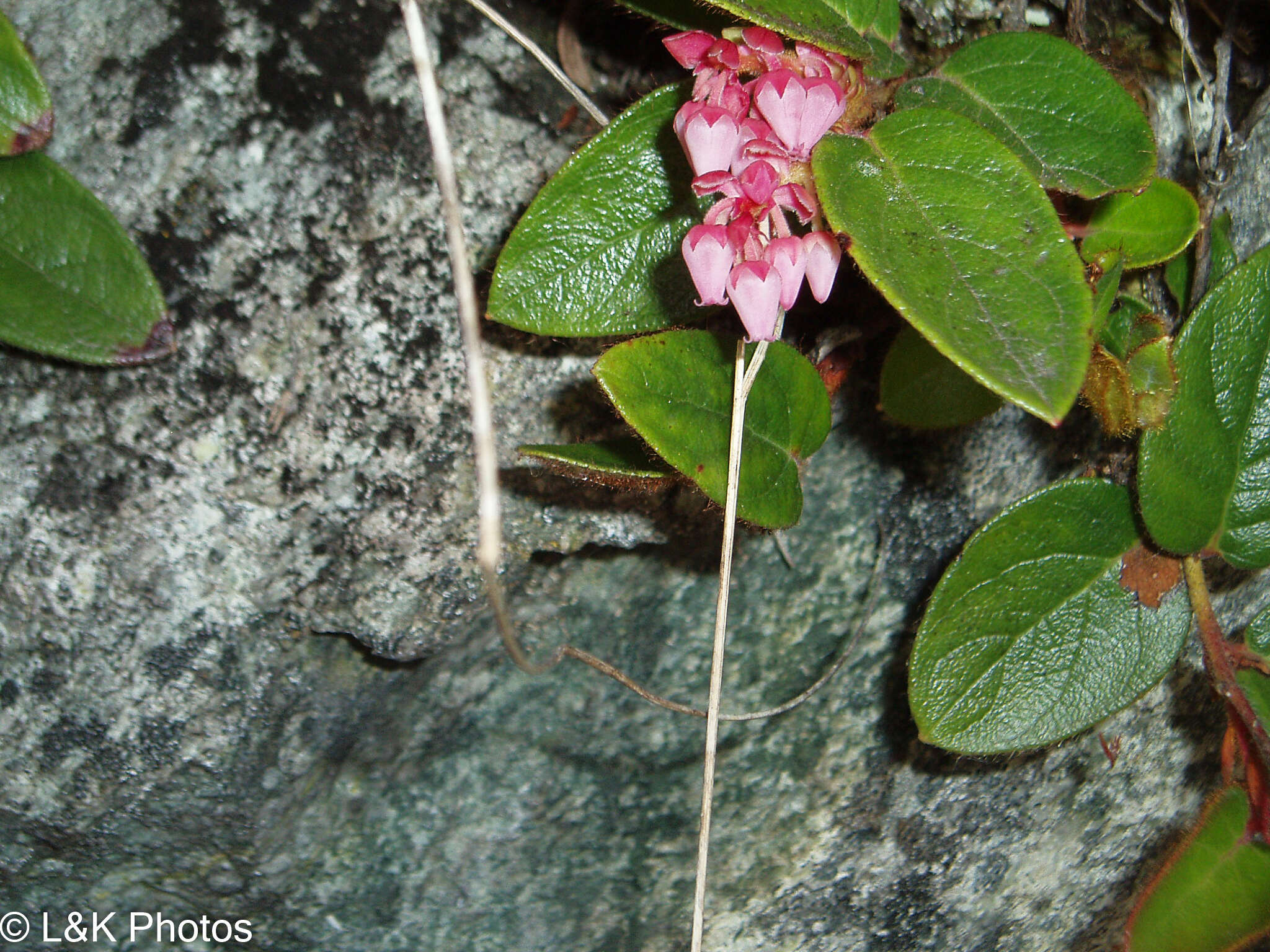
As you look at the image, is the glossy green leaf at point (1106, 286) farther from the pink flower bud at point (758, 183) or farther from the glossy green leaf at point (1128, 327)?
the pink flower bud at point (758, 183)

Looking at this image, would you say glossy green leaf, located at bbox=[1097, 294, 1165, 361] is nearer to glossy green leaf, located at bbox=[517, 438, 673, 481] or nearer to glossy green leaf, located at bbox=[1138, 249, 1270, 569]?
glossy green leaf, located at bbox=[1138, 249, 1270, 569]

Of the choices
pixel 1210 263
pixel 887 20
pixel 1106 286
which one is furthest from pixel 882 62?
pixel 1210 263

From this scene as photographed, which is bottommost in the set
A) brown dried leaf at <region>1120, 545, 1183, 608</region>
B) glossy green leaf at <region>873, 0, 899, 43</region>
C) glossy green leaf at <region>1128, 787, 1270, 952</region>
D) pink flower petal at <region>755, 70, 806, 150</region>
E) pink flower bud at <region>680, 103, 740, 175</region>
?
glossy green leaf at <region>1128, 787, 1270, 952</region>

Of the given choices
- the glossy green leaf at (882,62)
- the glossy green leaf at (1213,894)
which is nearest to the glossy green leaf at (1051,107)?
the glossy green leaf at (882,62)

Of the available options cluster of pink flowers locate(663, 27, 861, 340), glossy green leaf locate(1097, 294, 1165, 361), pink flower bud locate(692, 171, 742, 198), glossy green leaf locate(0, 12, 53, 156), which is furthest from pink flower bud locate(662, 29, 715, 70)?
glossy green leaf locate(0, 12, 53, 156)

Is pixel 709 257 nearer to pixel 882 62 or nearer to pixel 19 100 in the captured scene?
pixel 882 62

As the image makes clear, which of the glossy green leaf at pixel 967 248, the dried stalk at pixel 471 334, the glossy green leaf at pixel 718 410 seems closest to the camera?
the dried stalk at pixel 471 334
